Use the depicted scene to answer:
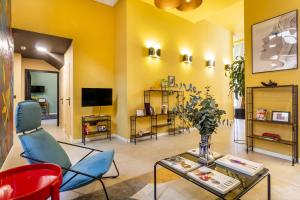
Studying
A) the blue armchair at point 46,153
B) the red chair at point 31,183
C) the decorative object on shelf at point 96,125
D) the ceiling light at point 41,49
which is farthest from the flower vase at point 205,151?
the ceiling light at point 41,49

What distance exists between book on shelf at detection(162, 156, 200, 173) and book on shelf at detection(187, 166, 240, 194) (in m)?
0.08

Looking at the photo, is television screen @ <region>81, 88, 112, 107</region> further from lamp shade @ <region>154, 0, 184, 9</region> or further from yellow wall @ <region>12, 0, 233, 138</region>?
lamp shade @ <region>154, 0, 184, 9</region>

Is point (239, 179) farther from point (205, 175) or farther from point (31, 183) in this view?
point (31, 183)

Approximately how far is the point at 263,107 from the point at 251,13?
199 cm

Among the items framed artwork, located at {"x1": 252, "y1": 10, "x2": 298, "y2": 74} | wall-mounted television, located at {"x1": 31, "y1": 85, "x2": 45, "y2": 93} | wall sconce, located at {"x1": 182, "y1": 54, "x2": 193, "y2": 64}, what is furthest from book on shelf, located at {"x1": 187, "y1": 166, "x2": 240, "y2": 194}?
wall-mounted television, located at {"x1": 31, "y1": 85, "x2": 45, "y2": 93}

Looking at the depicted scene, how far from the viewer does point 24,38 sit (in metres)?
4.14

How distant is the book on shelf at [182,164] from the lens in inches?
69.6

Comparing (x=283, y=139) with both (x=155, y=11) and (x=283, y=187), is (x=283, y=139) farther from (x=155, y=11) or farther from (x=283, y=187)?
(x=155, y=11)

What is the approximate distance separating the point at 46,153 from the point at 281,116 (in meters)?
3.79

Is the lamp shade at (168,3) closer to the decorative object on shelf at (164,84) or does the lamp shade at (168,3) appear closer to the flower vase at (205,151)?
the flower vase at (205,151)

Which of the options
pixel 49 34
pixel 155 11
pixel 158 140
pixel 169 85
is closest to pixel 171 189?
pixel 158 140

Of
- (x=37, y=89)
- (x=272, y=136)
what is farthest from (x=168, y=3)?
(x=37, y=89)

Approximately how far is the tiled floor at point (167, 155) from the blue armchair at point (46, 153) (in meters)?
0.40

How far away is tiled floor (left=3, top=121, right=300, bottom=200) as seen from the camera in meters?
2.12
